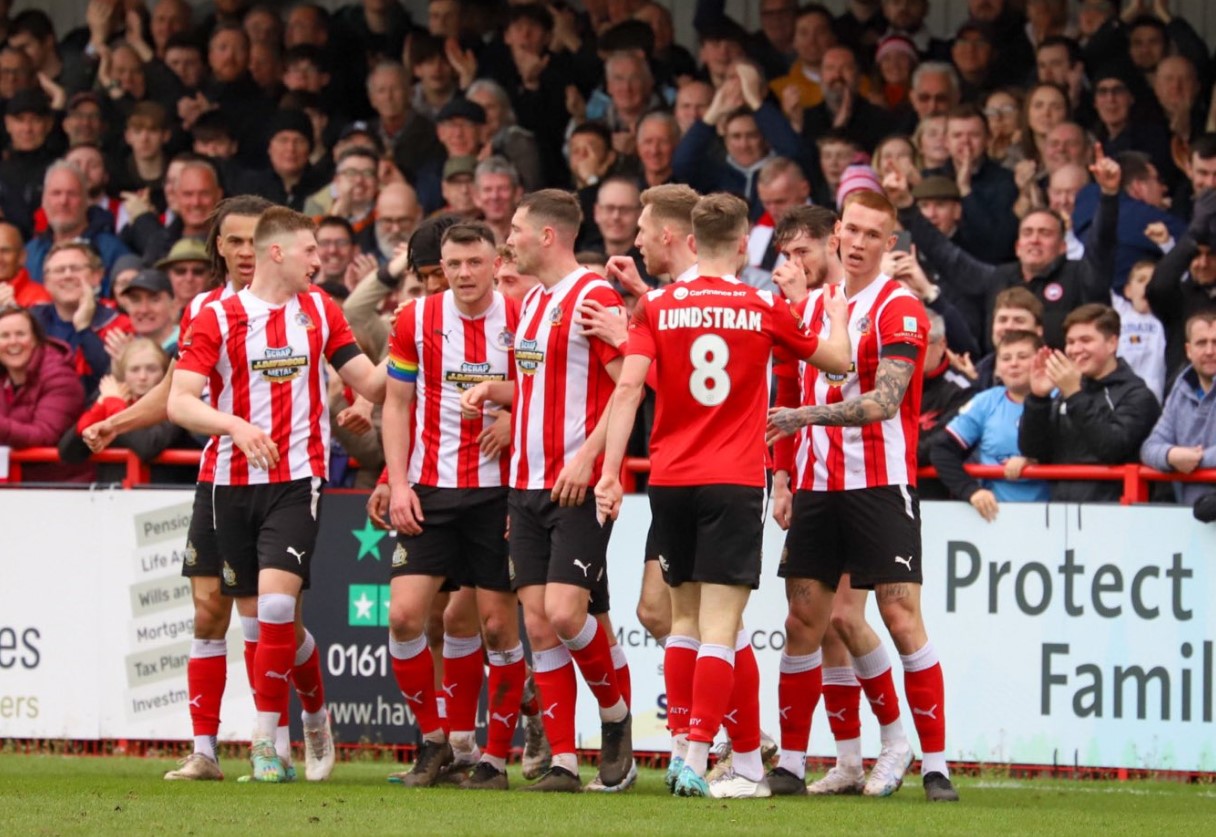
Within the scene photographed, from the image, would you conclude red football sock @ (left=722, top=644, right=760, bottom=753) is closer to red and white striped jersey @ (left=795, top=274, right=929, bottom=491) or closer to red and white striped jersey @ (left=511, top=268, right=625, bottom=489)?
red and white striped jersey @ (left=795, top=274, right=929, bottom=491)

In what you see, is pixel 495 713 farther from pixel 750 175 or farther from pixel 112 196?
pixel 112 196

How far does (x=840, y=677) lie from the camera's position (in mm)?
8820

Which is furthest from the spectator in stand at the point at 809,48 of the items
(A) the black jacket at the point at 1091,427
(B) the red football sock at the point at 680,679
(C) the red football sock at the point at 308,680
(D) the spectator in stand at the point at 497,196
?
(B) the red football sock at the point at 680,679

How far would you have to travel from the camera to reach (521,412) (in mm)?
8516

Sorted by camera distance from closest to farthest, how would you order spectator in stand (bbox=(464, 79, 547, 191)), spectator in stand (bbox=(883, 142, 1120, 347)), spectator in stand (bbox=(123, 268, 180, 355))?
spectator in stand (bbox=(883, 142, 1120, 347))
spectator in stand (bbox=(123, 268, 180, 355))
spectator in stand (bbox=(464, 79, 547, 191))

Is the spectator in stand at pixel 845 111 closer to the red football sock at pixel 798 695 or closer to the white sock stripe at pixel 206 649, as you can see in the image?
the red football sock at pixel 798 695

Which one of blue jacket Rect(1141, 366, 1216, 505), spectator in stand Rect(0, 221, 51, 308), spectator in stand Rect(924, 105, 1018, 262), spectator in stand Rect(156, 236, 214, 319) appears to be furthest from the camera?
spectator in stand Rect(0, 221, 51, 308)

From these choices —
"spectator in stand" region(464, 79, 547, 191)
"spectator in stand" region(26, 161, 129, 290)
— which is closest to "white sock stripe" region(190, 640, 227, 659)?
"spectator in stand" region(464, 79, 547, 191)

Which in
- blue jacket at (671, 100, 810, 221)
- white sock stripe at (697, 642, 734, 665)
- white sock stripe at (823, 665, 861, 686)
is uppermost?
blue jacket at (671, 100, 810, 221)

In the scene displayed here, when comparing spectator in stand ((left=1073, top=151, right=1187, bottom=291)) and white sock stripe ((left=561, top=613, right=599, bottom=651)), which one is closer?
white sock stripe ((left=561, top=613, right=599, bottom=651))

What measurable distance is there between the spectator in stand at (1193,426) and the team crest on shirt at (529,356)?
133 inches

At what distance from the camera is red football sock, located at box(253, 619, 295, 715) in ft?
28.3

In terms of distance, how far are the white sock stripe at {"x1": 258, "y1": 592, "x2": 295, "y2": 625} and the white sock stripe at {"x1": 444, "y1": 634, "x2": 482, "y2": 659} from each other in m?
0.76

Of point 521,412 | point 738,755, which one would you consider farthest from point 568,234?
point 738,755
